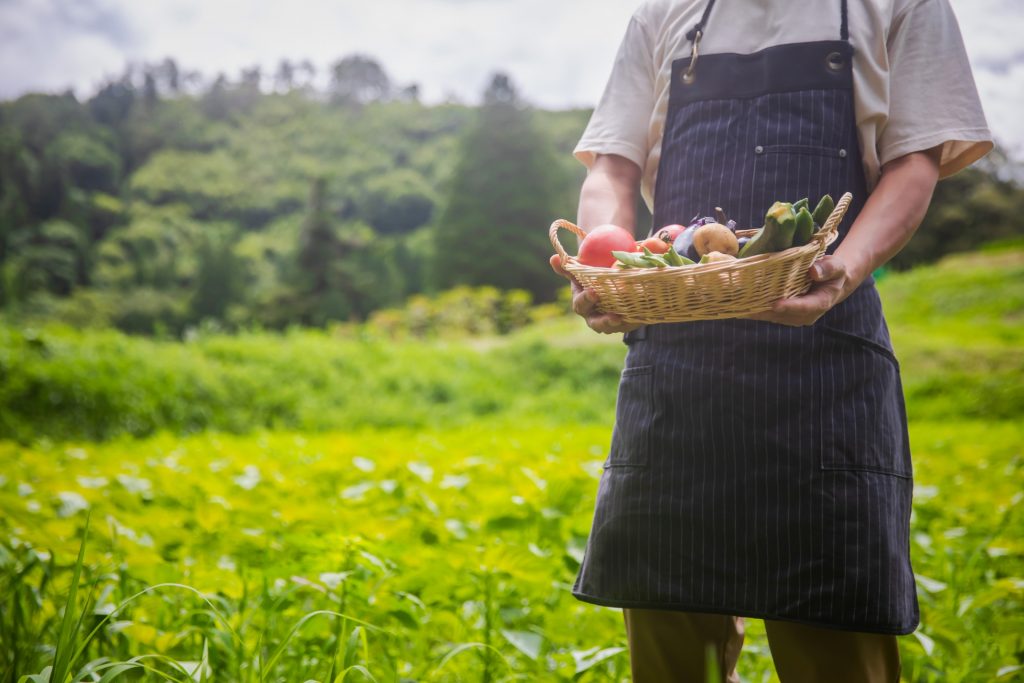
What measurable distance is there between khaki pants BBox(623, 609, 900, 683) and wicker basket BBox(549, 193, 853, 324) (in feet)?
1.67

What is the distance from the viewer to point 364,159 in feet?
151

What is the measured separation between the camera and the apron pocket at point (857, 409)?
3.82ft

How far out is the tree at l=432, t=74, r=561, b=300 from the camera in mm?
24062

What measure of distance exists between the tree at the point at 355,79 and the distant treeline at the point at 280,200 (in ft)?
0.46

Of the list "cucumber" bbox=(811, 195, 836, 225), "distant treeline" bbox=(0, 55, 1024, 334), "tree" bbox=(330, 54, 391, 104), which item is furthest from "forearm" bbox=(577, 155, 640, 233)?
"tree" bbox=(330, 54, 391, 104)

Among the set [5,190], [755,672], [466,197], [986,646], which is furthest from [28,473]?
[5,190]

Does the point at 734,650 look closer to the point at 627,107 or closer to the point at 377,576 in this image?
the point at 377,576

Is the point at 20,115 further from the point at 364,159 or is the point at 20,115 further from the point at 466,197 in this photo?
the point at 466,197

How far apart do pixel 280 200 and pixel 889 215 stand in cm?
4402

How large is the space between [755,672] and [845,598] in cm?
90

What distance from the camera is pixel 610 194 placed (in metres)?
1.41

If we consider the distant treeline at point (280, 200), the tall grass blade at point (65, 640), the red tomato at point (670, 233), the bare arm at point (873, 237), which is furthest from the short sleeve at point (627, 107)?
the distant treeline at point (280, 200)

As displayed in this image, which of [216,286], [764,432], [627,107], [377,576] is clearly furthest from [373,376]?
[216,286]

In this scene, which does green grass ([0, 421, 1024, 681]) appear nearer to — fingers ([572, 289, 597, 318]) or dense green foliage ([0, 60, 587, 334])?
fingers ([572, 289, 597, 318])
